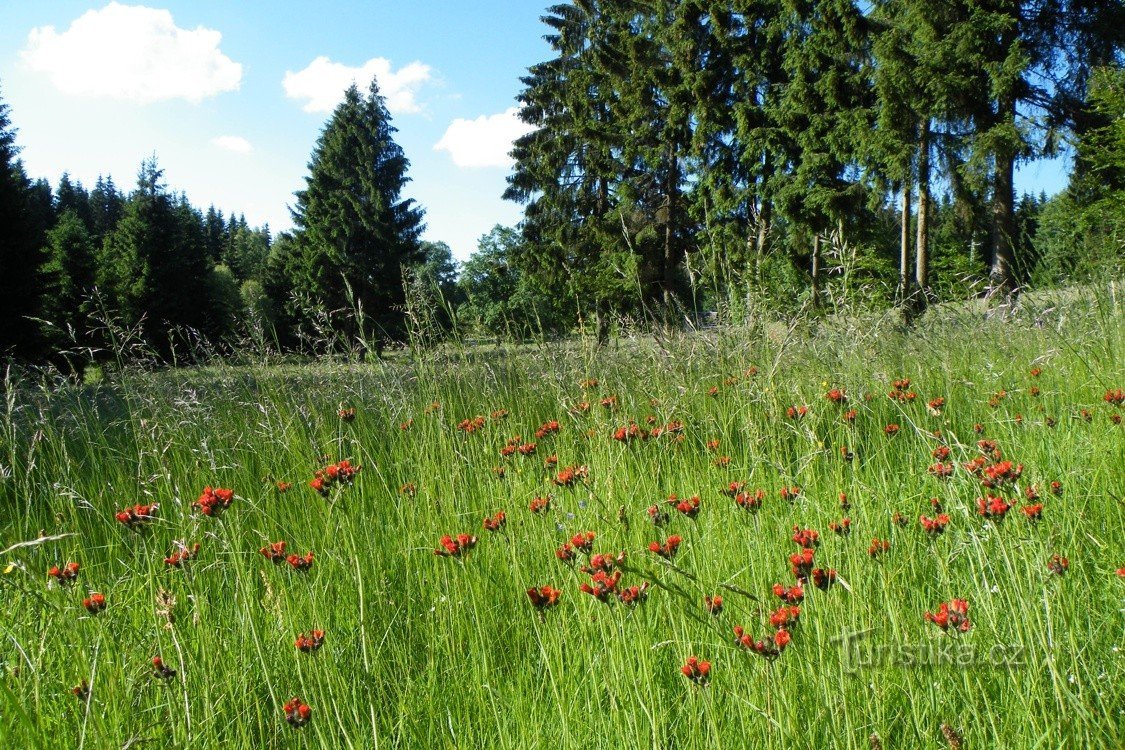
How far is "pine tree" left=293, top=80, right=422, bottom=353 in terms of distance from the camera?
2617cm

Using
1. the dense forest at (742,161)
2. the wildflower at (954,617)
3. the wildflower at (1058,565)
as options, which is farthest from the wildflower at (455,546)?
the dense forest at (742,161)

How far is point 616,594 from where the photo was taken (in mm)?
1156

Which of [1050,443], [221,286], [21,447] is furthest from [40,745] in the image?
[221,286]

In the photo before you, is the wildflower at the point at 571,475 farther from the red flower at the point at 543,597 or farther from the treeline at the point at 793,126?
the treeline at the point at 793,126

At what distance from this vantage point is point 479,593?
178 centimetres

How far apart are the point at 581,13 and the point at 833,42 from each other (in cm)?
844

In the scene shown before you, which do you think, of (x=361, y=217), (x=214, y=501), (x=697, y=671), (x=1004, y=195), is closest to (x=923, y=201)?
(x=1004, y=195)

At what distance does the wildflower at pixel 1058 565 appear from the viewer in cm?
111

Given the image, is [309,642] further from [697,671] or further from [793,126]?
[793,126]

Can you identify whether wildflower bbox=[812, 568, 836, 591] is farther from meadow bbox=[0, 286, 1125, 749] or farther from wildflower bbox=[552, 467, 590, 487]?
wildflower bbox=[552, 467, 590, 487]

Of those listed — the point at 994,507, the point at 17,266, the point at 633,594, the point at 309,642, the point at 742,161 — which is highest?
the point at 742,161

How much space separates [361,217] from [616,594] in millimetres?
27480

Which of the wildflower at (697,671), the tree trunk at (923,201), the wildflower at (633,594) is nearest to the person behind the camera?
the wildflower at (697,671)

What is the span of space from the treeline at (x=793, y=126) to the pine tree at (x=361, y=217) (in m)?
7.37
